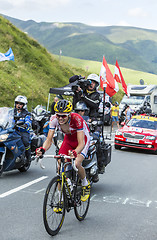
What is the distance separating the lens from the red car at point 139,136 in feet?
51.9

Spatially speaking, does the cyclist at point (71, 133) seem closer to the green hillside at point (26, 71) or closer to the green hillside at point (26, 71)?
the green hillside at point (26, 71)

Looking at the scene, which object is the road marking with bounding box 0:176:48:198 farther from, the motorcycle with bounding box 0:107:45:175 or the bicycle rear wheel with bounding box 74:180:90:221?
the bicycle rear wheel with bounding box 74:180:90:221

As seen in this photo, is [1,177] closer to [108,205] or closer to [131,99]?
[108,205]

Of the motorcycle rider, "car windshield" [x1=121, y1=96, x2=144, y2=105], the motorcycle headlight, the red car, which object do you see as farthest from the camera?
"car windshield" [x1=121, y1=96, x2=144, y2=105]

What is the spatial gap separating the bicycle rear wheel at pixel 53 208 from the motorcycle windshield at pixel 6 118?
3772 millimetres

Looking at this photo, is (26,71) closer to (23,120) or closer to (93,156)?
(23,120)

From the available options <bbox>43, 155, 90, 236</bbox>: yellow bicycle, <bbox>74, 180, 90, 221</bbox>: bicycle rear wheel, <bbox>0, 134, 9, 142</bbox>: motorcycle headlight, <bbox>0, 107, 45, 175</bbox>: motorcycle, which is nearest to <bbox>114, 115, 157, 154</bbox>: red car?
<bbox>0, 107, 45, 175</bbox>: motorcycle

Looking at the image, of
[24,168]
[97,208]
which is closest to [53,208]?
[97,208]

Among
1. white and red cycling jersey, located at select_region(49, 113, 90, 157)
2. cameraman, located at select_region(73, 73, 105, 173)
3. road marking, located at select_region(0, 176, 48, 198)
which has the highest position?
cameraman, located at select_region(73, 73, 105, 173)

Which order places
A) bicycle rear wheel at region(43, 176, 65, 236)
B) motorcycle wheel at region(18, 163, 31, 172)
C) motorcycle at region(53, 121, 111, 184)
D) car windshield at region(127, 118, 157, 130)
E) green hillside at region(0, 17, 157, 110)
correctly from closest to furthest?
bicycle rear wheel at region(43, 176, 65, 236)
motorcycle at region(53, 121, 111, 184)
motorcycle wheel at region(18, 163, 31, 172)
car windshield at region(127, 118, 157, 130)
green hillside at region(0, 17, 157, 110)

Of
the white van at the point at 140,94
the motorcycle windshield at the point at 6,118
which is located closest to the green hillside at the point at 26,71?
the white van at the point at 140,94

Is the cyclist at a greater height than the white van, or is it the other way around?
the white van

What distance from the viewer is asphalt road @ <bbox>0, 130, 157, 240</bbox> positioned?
210 inches

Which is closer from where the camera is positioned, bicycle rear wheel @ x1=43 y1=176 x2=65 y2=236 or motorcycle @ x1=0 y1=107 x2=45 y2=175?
bicycle rear wheel @ x1=43 y1=176 x2=65 y2=236
